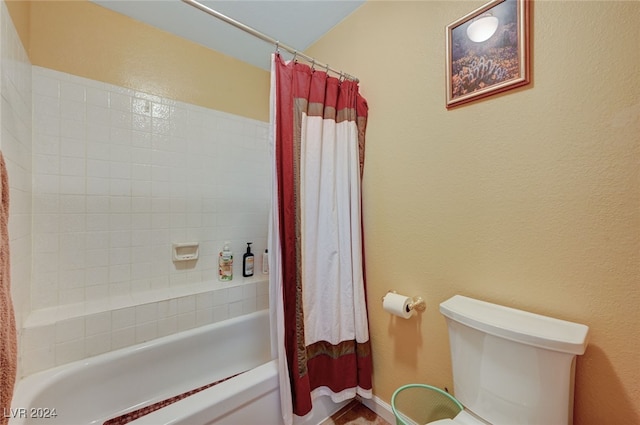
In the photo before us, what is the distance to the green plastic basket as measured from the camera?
1.14m

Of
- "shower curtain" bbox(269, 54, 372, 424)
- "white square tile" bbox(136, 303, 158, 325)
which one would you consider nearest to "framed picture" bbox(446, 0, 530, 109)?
"shower curtain" bbox(269, 54, 372, 424)

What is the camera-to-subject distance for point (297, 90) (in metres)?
1.25

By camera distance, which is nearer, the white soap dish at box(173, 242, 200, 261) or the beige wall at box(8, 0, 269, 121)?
the beige wall at box(8, 0, 269, 121)

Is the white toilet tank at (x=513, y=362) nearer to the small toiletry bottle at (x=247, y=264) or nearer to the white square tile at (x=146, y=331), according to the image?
the small toiletry bottle at (x=247, y=264)

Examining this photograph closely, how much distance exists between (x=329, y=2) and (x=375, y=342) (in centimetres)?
200

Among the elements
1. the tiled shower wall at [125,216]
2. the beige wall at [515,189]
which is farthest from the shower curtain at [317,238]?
the tiled shower wall at [125,216]

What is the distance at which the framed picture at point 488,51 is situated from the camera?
37.4 inches

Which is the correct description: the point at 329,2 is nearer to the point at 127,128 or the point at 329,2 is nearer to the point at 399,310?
the point at 127,128

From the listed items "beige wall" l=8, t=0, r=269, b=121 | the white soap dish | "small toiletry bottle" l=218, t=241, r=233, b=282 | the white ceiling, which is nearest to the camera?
"beige wall" l=8, t=0, r=269, b=121

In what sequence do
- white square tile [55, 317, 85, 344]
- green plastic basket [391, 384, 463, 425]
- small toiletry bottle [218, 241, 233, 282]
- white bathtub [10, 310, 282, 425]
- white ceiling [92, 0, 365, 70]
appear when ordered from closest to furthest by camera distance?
1. white bathtub [10, 310, 282, 425]
2. green plastic basket [391, 384, 463, 425]
3. white square tile [55, 317, 85, 344]
4. white ceiling [92, 0, 365, 70]
5. small toiletry bottle [218, 241, 233, 282]

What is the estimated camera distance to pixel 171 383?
1.51 meters

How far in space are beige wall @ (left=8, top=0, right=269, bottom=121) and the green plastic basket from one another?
211cm

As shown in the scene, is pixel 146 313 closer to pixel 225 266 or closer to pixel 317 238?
pixel 225 266

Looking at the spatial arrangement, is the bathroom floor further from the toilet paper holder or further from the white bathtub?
the toilet paper holder
